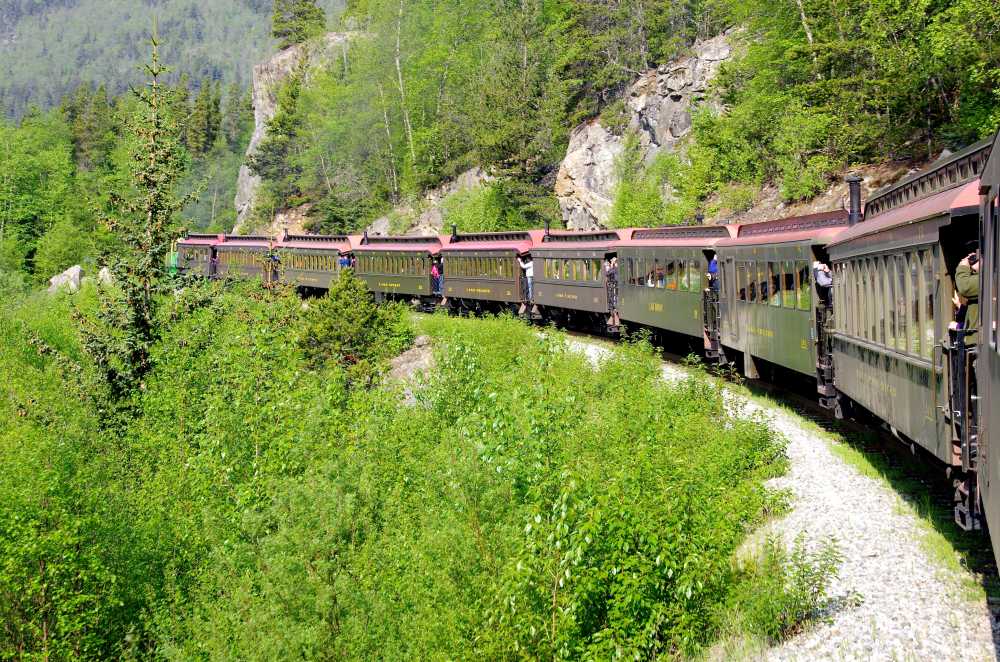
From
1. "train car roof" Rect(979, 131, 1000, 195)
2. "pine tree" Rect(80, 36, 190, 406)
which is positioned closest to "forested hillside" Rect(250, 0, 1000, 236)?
"train car roof" Rect(979, 131, 1000, 195)

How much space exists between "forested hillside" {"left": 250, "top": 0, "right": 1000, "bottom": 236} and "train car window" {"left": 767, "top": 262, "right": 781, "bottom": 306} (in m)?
11.2

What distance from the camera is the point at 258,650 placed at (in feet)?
45.1

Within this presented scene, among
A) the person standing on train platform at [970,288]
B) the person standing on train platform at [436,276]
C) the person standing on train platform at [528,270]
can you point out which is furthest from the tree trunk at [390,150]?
the person standing on train platform at [970,288]

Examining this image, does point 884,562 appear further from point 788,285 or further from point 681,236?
point 681,236

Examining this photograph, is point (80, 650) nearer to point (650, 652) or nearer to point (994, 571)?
point (650, 652)

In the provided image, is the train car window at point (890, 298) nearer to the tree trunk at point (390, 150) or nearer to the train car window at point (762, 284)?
the train car window at point (762, 284)

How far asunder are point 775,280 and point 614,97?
42027 millimetres

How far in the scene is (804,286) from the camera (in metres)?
16.5

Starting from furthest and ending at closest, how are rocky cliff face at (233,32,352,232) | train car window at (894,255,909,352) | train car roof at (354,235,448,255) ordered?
rocky cliff face at (233,32,352,232)
train car roof at (354,235,448,255)
train car window at (894,255,909,352)

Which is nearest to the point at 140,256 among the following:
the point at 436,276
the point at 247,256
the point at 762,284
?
the point at 762,284

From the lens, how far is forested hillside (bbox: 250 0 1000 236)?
106ft

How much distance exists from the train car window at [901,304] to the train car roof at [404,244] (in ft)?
110

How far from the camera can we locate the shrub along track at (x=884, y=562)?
8234 mm

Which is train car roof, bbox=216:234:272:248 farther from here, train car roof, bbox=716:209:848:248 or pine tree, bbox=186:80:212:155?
pine tree, bbox=186:80:212:155
